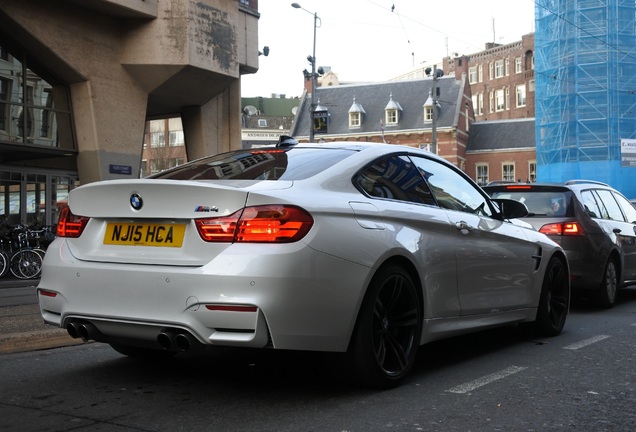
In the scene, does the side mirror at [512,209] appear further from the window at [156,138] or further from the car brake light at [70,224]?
the window at [156,138]

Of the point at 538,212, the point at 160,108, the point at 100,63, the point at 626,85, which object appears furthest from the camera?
the point at 626,85

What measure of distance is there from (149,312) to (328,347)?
99 cm

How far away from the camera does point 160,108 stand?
969 inches

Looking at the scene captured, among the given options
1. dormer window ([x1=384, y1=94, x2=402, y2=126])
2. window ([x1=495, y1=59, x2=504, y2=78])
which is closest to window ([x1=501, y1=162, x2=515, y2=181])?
dormer window ([x1=384, y1=94, x2=402, y2=126])

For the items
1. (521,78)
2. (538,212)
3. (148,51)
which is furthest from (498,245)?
(521,78)

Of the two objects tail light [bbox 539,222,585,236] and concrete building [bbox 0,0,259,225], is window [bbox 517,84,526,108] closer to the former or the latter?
concrete building [bbox 0,0,259,225]

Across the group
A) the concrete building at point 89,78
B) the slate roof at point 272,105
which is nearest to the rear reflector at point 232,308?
the concrete building at point 89,78

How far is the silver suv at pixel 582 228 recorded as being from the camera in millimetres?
9117

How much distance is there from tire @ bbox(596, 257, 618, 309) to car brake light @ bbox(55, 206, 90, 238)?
22.4ft

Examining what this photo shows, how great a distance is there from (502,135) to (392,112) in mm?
12065

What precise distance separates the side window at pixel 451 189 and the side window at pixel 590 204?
3593mm

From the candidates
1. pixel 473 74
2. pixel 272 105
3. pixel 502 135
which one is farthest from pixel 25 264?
pixel 272 105

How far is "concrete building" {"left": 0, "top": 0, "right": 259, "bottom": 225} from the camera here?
18984 mm

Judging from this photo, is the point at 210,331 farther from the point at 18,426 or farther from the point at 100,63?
the point at 100,63
